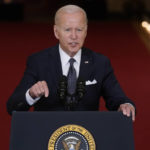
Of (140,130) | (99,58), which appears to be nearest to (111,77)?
(99,58)

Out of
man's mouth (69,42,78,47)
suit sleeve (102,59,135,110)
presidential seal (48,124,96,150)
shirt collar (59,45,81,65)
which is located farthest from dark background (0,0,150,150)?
presidential seal (48,124,96,150)

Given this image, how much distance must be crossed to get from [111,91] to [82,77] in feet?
0.59

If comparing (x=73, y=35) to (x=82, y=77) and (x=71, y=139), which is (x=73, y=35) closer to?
(x=82, y=77)

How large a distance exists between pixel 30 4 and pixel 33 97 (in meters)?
16.7

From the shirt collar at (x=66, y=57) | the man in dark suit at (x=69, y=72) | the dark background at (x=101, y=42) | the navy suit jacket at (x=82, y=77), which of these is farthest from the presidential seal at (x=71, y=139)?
the dark background at (x=101, y=42)

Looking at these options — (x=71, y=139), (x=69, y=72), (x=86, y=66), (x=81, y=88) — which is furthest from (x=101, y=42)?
(x=71, y=139)

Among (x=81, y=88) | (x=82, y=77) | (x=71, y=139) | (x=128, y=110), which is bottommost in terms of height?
(x=71, y=139)

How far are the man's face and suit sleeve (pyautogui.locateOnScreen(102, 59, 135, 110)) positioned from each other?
13.1 inches

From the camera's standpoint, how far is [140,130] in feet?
15.6

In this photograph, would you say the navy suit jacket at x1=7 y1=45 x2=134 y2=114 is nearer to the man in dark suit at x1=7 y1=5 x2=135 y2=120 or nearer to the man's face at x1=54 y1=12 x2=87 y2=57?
the man in dark suit at x1=7 y1=5 x2=135 y2=120

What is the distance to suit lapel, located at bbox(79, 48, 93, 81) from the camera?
8.86 ft

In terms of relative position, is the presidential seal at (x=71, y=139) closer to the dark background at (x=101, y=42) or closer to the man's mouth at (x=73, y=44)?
the man's mouth at (x=73, y=44)

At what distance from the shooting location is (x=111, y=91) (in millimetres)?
2715

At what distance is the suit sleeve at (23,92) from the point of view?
2506 millimetres
